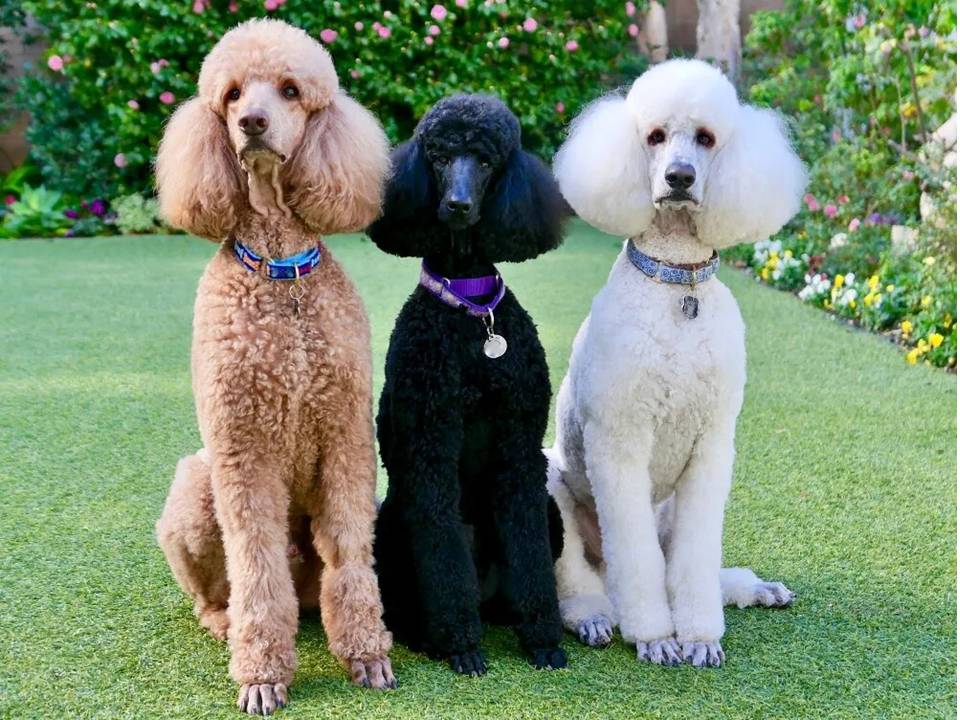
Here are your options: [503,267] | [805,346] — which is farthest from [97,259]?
[805,346]

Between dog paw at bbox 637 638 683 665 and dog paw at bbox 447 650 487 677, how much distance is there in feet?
1.10

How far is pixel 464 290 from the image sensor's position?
2252 millimetres

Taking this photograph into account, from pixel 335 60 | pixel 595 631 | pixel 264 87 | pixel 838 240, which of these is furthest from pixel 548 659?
pixel 335 60

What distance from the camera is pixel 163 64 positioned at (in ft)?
26.9

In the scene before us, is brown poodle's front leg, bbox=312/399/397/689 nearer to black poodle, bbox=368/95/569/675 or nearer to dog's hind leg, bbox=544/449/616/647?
black poodle, bbox=368/95/569/675

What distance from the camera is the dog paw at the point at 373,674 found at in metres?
2.18

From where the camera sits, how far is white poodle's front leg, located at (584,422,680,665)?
2.31 meters

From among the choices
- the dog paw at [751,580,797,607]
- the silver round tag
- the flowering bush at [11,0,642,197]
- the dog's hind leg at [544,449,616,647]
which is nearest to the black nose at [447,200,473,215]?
the silver round tag

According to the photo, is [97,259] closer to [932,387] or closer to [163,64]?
[163,64]

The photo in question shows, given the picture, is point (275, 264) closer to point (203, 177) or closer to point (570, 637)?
point (203, 177)

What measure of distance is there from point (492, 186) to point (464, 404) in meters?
0.44

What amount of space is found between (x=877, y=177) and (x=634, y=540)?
15.5 ft

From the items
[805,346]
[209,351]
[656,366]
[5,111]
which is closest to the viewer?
[209,351]

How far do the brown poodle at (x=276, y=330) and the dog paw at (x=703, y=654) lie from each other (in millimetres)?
620
